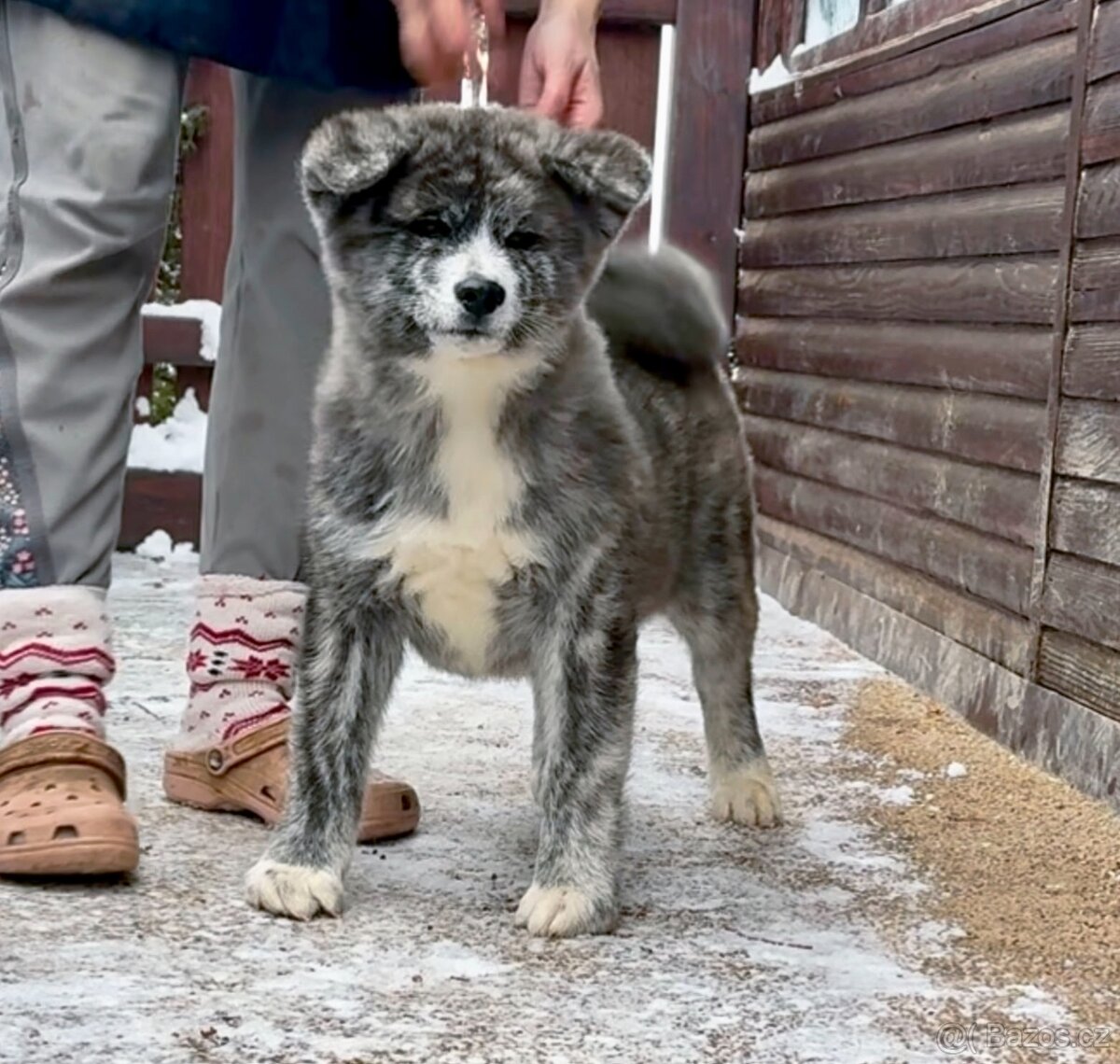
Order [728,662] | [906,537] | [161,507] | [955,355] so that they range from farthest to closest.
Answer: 1. [161,507]
2. [906,537]
3. [955,355]
4. [728,662]

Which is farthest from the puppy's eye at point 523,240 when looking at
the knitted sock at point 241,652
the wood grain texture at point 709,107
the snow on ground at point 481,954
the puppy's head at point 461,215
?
the wood grain texture at point 709,107

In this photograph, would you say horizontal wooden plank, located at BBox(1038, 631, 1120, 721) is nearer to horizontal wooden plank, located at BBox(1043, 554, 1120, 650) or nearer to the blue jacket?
horizontal wooden plank, located at BBox(1043, 554, 1120, 650)

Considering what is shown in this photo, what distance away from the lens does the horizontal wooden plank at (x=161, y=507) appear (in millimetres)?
5176

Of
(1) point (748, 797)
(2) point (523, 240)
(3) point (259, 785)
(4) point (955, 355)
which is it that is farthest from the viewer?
(4) point (955, 355)

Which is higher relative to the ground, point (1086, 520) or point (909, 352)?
point (909, 352)

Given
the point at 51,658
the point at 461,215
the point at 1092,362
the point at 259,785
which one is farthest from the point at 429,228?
the point at 1092,362

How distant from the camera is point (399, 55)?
2.51 m

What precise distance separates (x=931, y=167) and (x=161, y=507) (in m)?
2.51

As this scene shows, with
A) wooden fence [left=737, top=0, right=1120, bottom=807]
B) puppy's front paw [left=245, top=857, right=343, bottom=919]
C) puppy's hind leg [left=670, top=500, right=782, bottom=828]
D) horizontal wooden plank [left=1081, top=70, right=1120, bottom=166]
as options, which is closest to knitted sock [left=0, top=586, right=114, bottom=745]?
puppy's front paw [left=245, top=857, right=343, bottom=919]

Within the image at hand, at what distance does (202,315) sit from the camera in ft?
17.2

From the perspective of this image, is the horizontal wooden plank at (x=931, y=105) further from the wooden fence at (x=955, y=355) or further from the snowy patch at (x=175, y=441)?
the snowy patch at (x=175, y=441)

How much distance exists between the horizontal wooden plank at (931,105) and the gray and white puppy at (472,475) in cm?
142

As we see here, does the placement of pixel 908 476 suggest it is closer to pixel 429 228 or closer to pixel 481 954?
pixel 429 228

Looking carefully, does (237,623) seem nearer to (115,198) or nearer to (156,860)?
(156,860)
